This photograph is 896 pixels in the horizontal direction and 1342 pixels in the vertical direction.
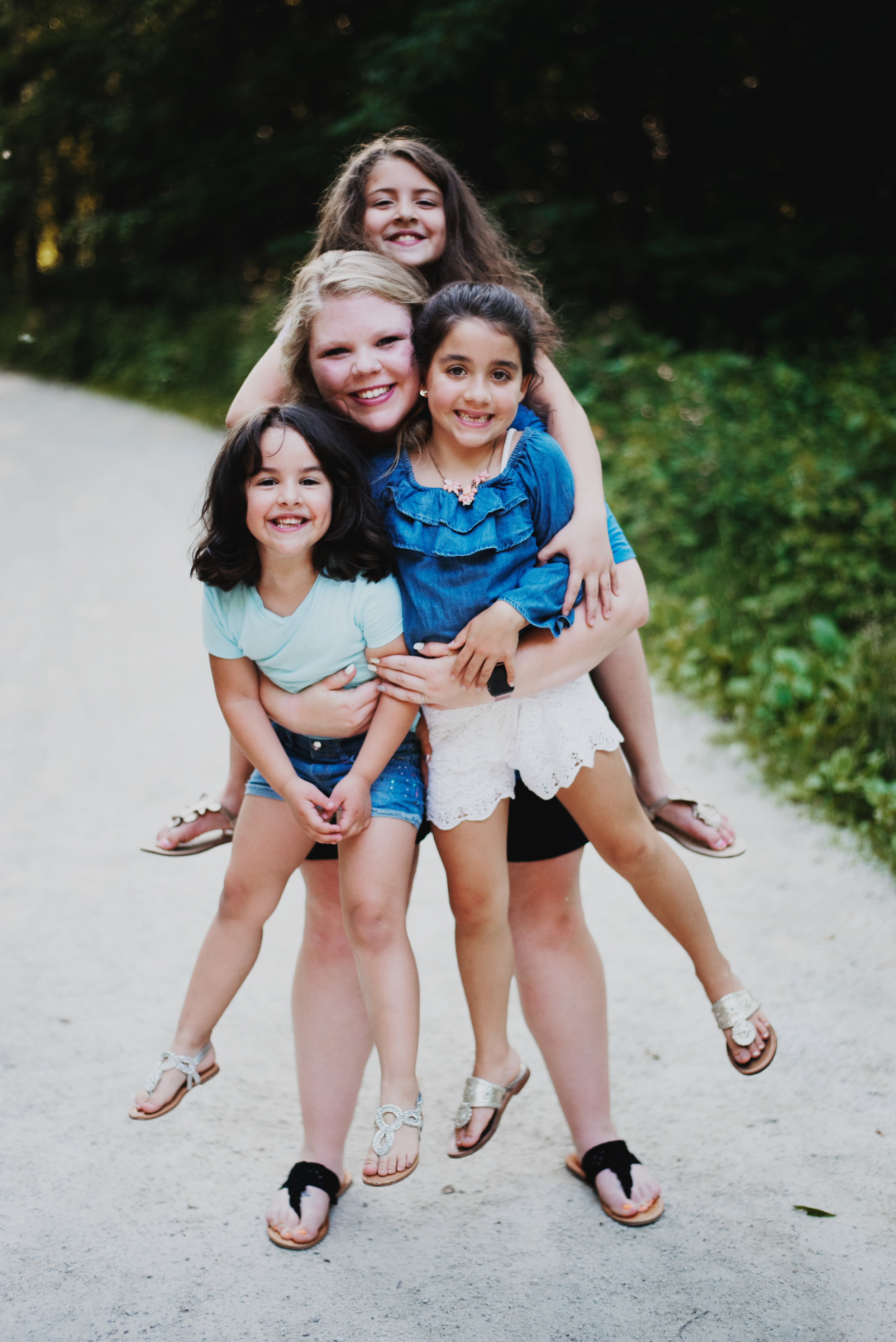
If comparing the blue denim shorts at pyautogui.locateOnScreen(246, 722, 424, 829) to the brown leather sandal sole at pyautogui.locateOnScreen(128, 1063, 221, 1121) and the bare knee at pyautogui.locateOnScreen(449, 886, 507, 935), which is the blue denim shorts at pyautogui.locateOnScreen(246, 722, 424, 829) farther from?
the brown leather sandal sole at pyautogui.locateOnScreen(128, 1063, 221, 1121)

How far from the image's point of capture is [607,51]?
970 cm

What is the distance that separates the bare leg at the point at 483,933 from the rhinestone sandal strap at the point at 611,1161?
0.36 meters

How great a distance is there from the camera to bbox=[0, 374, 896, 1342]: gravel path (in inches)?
76.7

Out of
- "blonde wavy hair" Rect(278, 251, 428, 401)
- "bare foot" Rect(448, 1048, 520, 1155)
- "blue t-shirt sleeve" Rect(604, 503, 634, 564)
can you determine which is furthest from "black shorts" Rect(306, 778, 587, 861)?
"blonde wavy hair" Rect(278, 251, 428, 401)

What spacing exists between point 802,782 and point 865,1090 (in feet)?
4.89

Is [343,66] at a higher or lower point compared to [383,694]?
higher

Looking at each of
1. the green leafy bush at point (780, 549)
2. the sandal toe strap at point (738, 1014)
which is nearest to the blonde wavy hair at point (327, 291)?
the sandal toe strap at point (738, 1014)

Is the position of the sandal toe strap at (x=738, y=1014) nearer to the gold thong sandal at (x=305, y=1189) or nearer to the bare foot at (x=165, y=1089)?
Result: the gold thong sandal at (x=305, y=1189)

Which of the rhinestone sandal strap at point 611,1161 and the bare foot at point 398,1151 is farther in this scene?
the rhinestone sandal strap at point 611,1161

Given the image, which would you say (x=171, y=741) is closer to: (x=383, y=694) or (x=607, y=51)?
(x=383, y=694)

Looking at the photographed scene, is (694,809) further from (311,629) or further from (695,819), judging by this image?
(311,629)

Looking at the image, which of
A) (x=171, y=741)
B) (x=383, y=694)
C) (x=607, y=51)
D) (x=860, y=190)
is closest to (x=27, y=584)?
(x=171, y=741)

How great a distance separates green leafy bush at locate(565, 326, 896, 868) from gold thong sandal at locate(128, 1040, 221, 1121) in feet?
7.66

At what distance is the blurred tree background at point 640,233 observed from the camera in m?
4.90
